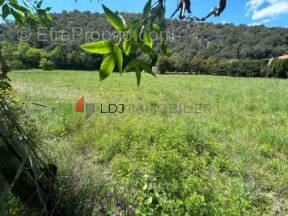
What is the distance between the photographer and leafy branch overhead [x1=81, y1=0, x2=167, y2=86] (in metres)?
0.44

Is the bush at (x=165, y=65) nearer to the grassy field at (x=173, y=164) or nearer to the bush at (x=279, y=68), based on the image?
the bush at (x=279, y=68)

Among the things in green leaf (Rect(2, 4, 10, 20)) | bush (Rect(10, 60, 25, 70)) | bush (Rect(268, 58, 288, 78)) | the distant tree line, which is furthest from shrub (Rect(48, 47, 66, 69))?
green leaf (Rect(2, 4, 10, 20))

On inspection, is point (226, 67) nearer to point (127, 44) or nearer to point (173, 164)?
point (173, 164)

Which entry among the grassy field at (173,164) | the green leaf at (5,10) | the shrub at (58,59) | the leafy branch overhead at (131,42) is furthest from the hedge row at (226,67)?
the leafy branch overhead at (131,42)

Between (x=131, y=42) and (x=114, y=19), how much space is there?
0.07 m

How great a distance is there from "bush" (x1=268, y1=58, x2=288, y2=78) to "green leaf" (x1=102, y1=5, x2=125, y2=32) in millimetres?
34488

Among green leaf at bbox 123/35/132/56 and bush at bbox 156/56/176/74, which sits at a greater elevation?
green leaf at bbox 123/35/132/56

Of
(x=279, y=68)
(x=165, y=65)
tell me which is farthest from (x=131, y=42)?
(x=165, y=65)

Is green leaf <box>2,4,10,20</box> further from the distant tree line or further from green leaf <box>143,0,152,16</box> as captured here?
the distant tree line

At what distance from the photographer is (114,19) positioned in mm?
454

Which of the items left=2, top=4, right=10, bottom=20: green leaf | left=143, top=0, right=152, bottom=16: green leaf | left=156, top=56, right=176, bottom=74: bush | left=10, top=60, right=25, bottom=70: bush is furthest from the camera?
left=156, top=56, right=176, bottom=74: bush

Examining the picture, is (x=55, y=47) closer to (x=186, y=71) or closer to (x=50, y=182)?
(x=186, y=71)

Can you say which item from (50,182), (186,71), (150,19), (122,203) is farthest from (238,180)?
(186,71)

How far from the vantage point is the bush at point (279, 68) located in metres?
28.7
